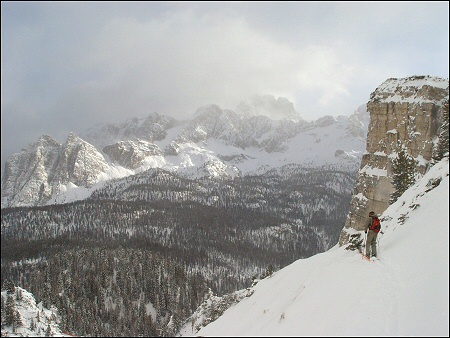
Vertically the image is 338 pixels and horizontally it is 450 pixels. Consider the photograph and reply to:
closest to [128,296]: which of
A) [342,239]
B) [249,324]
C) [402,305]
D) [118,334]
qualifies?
[118,334]

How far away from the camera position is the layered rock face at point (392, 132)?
47156 millimetres

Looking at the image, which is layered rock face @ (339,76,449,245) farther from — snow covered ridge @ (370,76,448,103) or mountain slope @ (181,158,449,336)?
mountain slope @ (181,158,449,336)

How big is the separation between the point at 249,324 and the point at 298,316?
4.69 m

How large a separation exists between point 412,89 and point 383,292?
4697 cm

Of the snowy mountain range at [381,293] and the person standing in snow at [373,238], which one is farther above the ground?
the person standing in snow at [373,238]

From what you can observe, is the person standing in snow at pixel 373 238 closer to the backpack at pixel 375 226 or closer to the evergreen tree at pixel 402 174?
the backpack at pixel 375 226

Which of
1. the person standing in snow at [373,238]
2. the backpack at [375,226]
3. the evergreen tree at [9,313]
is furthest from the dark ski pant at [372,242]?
the evergreen tree at [9,313]

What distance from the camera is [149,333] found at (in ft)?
316

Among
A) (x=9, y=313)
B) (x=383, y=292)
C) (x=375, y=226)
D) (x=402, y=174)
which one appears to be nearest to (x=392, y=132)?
(x=402, y=174)

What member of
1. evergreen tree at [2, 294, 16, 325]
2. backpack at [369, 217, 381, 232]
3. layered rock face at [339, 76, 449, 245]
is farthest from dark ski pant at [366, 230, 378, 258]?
layered rock face at [339, 76, 449, 245]

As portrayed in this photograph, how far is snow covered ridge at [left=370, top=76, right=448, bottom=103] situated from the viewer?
156ft

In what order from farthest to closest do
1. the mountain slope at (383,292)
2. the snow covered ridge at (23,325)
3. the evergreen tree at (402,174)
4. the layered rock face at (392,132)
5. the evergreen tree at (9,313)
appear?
the layered rock face at (392,132), the evergreen tree at (402,174), the evergreen tree at (9,313), the snow covered ridge at (23,325), the mountain slope at (383,292)

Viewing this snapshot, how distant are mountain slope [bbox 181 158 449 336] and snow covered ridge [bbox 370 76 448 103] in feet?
113

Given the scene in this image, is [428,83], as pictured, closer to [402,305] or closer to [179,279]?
[402,305]
